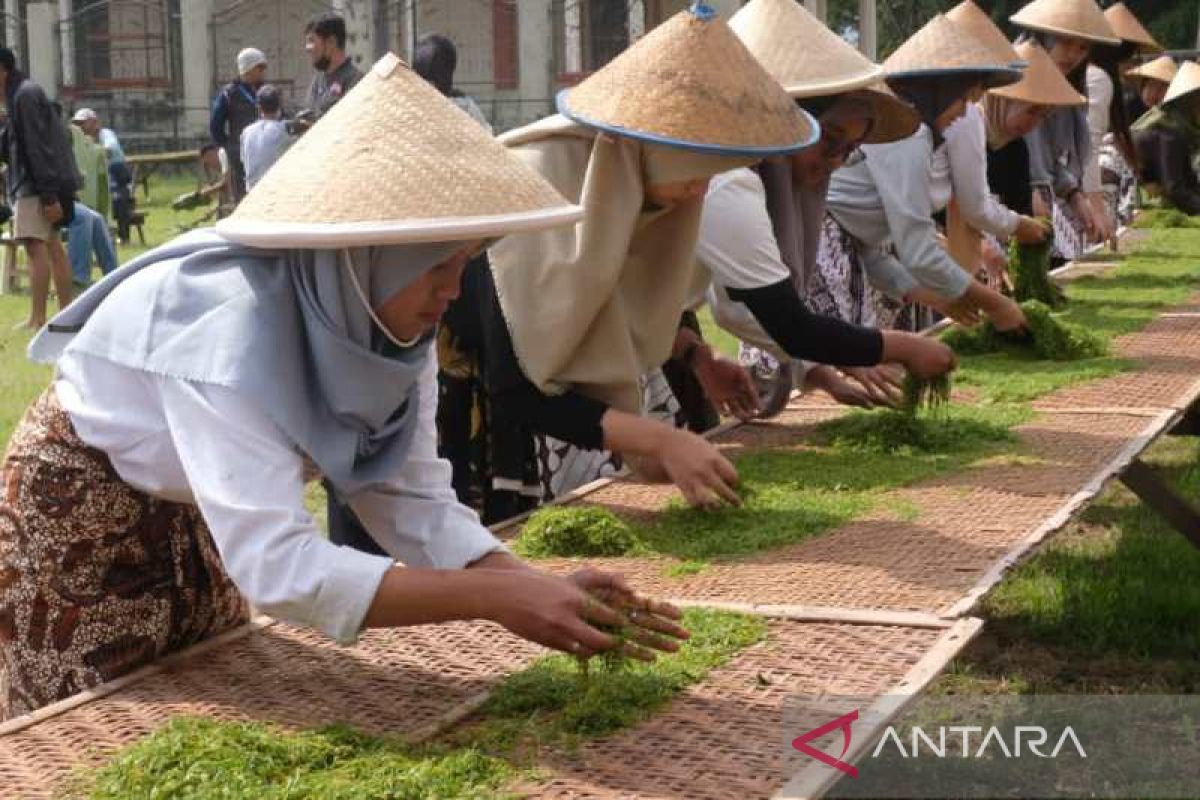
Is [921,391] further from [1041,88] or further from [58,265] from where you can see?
[58,265]

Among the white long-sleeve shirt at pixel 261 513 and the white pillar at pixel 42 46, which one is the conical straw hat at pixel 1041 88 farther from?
the white pillar at pixel 42 46

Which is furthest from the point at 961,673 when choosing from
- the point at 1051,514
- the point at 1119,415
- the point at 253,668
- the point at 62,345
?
the point at 62,345

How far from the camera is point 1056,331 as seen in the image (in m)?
5.01

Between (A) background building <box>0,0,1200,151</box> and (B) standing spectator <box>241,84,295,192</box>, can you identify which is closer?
→ (B) standing spectator <box>241,84,295,192</box>

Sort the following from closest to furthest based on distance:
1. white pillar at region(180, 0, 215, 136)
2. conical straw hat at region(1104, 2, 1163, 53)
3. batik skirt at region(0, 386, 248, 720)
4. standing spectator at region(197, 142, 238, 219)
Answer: batik skirt at region(0, 386, 248, 720), conical straw hat at region(1104, 2, 1163, 53), standing spectator at region(197, 142, 238, 219), white pillar at region(180, 0, 215, 136)

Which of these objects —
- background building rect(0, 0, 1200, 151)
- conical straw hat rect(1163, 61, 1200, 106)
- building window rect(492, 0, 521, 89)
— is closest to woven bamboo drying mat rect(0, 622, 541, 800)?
conical straw hat rect(1163, 61, 1200, 106)

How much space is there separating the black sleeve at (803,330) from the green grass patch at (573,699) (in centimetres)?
130

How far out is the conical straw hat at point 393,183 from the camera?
2082 millimetres

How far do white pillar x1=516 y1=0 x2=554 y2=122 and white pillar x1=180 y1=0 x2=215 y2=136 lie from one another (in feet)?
13.4

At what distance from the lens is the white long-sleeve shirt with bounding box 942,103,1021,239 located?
578cm

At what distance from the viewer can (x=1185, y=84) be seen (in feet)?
29.9

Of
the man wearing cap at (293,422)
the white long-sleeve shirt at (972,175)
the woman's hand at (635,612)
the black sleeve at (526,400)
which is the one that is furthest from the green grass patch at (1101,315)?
the man wearing cap at (293,422)

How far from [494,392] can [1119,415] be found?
5.07 feet

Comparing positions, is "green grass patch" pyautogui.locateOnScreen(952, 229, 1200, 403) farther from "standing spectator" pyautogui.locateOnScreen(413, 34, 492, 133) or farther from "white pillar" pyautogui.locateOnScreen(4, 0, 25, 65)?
"white pillar" pyautogui.locateOnScreen(4, 0, 25, 65)
